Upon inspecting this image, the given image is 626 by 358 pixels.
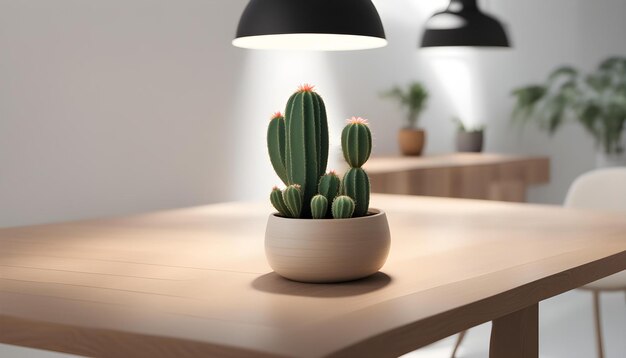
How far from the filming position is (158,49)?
366 cm

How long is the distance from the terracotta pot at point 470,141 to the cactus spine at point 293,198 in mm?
4170

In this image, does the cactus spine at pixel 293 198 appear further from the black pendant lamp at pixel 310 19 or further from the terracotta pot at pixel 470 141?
the terracotta pot at pixel 470 141

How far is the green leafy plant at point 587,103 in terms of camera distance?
5.93 metres

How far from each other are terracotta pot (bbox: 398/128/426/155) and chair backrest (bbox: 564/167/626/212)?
65.9 inches

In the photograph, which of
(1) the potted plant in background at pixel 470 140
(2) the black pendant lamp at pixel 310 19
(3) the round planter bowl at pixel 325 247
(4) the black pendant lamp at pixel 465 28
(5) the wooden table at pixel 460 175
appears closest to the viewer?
(3) the round planter bowl at pixel 325 247

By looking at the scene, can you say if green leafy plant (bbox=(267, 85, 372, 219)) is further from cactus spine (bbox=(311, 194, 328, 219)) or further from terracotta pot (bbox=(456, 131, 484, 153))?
terracotta pot (bbox=(456, 131, 484, 153))

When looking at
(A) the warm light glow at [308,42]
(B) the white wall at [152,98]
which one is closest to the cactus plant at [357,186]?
(A) the warm light glow at [308,42]

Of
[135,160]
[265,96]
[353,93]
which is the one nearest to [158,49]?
[135,160]

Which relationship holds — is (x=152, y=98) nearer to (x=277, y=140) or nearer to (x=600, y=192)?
(x=600, y=192)

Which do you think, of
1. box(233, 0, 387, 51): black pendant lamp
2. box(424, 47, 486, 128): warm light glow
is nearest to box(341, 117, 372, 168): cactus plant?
box(233, 0, 387, 51): black pendant lamp

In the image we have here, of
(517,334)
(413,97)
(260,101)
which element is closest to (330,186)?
(517,334)

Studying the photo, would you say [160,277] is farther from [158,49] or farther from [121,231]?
[158,49]

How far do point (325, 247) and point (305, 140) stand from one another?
0.18 metres

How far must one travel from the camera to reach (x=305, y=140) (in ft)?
4.57
